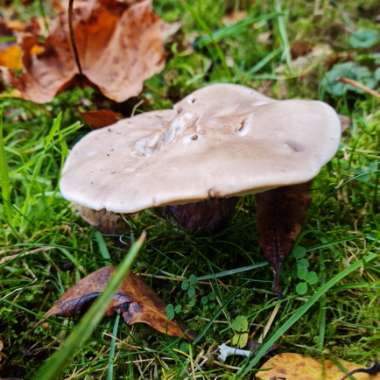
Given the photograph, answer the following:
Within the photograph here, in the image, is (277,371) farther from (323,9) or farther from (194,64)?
(323,9)

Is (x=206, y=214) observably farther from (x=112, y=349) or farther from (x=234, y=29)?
(x=234, y=29)

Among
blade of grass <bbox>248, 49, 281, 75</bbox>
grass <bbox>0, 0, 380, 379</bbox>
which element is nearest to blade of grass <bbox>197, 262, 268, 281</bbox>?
grass <bbox>0, 0, 380, 379</bbox>

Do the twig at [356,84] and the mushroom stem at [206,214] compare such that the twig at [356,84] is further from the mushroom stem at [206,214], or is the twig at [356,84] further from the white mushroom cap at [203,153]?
the mushroom stem at [206,214]

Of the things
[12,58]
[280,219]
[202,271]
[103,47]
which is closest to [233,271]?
[202,271]

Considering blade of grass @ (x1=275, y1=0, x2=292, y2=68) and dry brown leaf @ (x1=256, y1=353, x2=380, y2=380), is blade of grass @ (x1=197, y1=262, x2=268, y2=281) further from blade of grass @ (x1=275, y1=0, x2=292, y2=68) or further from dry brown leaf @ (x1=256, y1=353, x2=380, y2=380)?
blade of grass @ (x1=275, y1=0, x2=292, y2=68)

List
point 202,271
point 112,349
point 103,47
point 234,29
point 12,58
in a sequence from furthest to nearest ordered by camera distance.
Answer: point 12,58 → point 234,29 → point 103,47 → point 202,271 → point 112,349

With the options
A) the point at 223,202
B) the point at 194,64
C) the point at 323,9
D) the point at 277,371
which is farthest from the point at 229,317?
the point at 323,9

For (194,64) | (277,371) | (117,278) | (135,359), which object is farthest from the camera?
(194,64)
